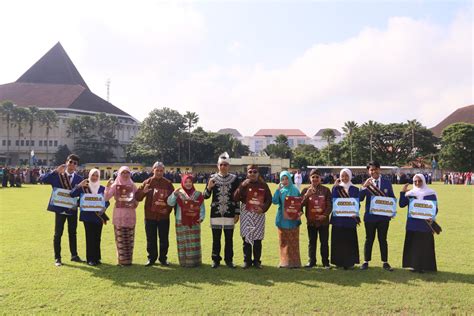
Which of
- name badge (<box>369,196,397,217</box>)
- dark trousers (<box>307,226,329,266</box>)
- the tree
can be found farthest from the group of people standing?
the tree

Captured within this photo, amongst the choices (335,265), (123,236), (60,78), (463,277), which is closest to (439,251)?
(463,277)

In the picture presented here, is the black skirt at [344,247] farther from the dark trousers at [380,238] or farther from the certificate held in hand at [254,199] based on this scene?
the certificate held in hand at [254,199]

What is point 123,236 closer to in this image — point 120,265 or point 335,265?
point 120,265

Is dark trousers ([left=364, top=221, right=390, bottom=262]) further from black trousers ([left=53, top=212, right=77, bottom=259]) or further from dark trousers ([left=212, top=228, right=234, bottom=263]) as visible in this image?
black trousers ([left=53, top=212, right=77, bottom=259])

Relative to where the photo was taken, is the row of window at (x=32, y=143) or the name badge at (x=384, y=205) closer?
the name badge at (x=384, y=205)

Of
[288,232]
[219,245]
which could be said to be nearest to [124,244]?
[219,245]

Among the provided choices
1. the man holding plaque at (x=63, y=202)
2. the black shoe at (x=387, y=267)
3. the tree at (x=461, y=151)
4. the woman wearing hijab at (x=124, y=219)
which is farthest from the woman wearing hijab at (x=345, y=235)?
the tree at (x=461, y=151)

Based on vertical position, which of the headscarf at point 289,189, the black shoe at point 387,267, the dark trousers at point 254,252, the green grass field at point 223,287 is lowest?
the green grass field at point 223,287

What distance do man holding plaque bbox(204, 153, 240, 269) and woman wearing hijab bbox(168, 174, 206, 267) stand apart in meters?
0.26

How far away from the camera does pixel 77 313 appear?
508cm

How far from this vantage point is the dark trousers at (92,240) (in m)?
7.41

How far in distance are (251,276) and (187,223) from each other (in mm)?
1356

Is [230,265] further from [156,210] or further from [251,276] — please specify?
[156,210]

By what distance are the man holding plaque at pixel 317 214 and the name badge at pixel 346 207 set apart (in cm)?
11
